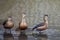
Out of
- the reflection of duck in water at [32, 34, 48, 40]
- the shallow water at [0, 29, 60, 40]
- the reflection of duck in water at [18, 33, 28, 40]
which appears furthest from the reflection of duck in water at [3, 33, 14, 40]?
the reflection of duck in water at [32, 34, 48, 40]

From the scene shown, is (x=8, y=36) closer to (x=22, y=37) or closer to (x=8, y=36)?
(x=8, y=36)

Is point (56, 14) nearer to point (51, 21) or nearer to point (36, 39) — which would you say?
point (51, 21)

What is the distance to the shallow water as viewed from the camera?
482 cm

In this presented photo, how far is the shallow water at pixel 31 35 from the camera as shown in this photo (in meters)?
4.82

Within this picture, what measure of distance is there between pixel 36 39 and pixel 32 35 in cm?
39

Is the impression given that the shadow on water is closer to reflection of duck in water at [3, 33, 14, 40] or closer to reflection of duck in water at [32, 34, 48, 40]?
reflection of duck in water at [3, 33, 14, 40]

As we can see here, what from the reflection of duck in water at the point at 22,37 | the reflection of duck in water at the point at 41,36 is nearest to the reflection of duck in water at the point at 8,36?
the reflection of duck in water at the point at 22,37

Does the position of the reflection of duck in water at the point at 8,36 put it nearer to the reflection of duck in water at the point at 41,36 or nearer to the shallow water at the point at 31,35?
the shallow water at the point at 31,35

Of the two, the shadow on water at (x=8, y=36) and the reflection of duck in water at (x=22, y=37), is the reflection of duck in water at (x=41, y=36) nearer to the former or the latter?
the reflection of duck in water at (x=22, y=37)

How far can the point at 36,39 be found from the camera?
15.4 ft

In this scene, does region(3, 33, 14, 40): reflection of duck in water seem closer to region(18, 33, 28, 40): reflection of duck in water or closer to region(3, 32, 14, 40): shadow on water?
region(3, 32, 14, 40): shadow on water

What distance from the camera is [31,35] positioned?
5.08 metres

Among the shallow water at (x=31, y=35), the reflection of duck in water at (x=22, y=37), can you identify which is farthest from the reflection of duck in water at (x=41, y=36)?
the reflection of duck in water at (x=22, y=37)

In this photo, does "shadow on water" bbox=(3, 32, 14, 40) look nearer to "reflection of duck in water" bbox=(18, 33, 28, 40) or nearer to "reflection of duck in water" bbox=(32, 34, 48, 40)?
"reflection of duck in water" bbox=(18, 33, 28, 40)
